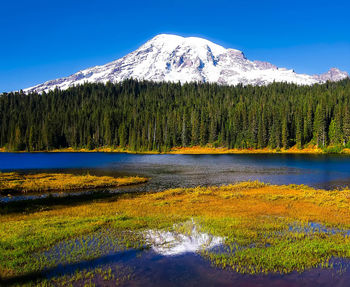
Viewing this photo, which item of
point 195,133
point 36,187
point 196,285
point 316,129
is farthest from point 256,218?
point 195,133

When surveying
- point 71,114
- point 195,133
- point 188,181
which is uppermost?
point 71,114

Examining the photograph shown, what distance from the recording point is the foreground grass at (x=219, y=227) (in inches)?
519

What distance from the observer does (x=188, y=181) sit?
45031 millimetres

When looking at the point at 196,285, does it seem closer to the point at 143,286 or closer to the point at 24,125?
the point at 143,286

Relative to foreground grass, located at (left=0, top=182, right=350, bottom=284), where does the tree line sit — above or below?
above

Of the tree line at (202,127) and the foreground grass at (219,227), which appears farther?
the tree line at (202,127)

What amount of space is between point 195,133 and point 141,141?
1187 inches

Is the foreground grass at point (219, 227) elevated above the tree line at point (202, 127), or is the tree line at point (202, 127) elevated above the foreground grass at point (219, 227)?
the tree line at point (202, 127)

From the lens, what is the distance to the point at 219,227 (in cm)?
1833

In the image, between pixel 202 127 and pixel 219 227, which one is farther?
pixel 202 127

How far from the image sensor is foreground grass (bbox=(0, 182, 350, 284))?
1319cm

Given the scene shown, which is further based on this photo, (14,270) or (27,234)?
(27,234)

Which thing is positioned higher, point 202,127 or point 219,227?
point 202,127

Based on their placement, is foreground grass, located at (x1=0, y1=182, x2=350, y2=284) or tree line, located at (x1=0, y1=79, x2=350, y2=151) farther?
tree line, located at (x1=0, y1=79, x2=350, y2=151)
